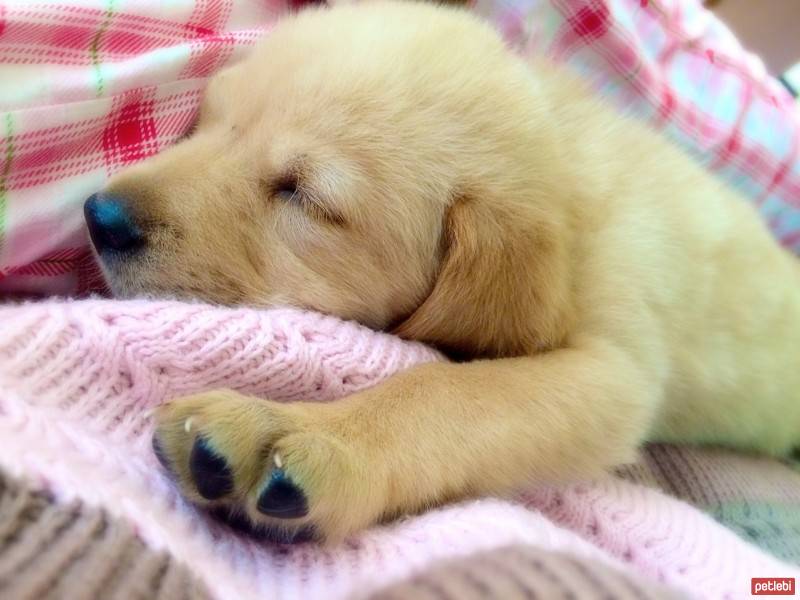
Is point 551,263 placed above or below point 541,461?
above

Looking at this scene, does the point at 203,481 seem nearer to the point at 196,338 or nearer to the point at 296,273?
→ the point at 196,338

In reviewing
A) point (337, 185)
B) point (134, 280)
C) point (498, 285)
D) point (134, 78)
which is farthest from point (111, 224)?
point (498, 285)

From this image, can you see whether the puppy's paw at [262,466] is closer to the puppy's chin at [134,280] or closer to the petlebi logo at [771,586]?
the puppy's chin at [134,280]

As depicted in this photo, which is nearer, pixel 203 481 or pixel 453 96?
pixel 203 481

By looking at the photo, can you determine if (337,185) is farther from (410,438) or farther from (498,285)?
(410,438)

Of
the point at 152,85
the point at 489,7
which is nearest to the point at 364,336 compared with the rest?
the point at 152,85

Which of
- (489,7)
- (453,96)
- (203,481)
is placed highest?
(489,7)

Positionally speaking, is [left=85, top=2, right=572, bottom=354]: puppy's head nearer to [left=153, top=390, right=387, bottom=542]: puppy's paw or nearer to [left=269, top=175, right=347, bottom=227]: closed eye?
[left=269, top=175, right=347, bottom=227]: closed eye
